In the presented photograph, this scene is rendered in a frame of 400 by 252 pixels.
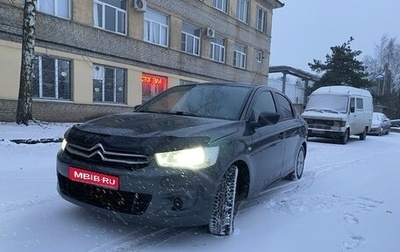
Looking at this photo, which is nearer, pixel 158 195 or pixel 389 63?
pixel 158 195

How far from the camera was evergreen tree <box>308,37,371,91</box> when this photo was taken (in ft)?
112

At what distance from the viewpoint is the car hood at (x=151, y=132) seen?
10.3 feet

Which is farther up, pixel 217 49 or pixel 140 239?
pixel 217 49

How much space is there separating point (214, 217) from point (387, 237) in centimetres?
189

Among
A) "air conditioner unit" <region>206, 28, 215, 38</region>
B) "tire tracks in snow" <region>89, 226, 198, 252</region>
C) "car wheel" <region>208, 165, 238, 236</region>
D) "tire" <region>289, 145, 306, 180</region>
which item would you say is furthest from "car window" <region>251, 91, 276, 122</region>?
"air conditioner unit" <region>206, 28, 215, 38</region>

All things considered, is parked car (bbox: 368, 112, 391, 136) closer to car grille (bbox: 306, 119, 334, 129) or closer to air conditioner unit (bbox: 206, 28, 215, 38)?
car grille (bbox: 306, 119, 334, 129)

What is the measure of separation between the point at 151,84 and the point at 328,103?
9348mm

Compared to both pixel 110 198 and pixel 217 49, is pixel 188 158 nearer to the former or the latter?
pixel 110 198

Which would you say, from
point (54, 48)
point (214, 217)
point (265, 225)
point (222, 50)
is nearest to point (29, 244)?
point (214, 217)

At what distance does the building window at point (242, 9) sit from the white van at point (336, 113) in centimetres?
1287

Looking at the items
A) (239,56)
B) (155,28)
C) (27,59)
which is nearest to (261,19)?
(239,56)

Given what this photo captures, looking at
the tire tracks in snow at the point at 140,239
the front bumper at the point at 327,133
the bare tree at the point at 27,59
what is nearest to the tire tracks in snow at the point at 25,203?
the tire tracks in snow at the point at 140,239

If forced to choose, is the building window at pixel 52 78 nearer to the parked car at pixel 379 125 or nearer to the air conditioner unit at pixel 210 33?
the air conditioner unit at pixel 210 33

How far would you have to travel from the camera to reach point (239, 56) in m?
27.3
